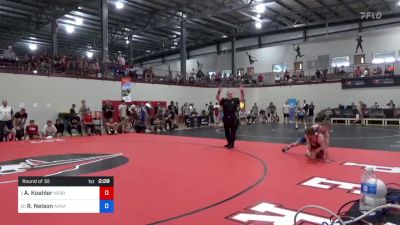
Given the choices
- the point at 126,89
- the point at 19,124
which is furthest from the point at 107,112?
the point at 19,124

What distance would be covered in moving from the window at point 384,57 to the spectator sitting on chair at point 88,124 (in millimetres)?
21177

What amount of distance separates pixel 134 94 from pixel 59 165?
44.8ft

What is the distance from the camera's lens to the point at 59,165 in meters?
A: 6.61

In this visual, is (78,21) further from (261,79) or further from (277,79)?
(277,79)

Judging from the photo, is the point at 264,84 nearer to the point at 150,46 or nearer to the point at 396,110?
the point at 396,110

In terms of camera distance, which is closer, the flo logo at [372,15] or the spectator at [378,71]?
the spectator at [378,71]

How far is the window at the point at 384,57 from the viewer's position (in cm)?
2444

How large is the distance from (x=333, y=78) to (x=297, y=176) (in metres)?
20.5

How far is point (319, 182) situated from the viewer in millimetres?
5008

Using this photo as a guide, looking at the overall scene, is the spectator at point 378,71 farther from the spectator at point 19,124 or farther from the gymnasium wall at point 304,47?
the spectator at point 19,124

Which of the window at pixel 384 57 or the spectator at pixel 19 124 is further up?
the window at pixel 384 57
